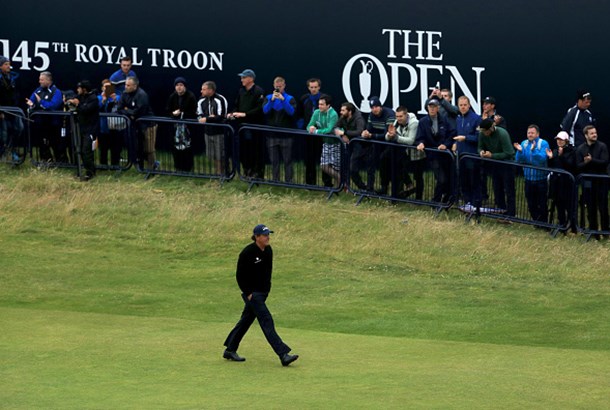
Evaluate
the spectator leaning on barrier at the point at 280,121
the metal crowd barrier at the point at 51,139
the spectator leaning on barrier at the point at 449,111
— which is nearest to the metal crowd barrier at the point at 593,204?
the spectator leaning on barrier at the point at 449,111

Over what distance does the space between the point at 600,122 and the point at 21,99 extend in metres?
11.4

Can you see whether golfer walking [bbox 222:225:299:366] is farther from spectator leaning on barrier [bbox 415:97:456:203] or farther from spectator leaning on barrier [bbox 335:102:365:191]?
spectator leaning on barrier [bbox 335:102:365:191]

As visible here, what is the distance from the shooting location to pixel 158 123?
25.3 m

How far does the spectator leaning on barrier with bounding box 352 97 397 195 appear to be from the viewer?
78.1 feet

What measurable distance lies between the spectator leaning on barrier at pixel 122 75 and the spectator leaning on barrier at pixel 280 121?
297 centimetres

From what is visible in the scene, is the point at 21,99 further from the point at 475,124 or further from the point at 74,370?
the point at 74,370

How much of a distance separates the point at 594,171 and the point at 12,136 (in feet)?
35.6

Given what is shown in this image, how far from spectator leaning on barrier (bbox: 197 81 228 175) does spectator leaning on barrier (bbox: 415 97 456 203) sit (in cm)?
371

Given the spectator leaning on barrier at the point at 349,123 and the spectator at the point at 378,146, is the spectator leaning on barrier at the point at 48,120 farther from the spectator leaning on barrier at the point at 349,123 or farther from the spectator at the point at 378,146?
the spectator at the point at 378,146

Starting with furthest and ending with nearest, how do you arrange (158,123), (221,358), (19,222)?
1. (158,123)
2. (19,222)
3. (221,358)

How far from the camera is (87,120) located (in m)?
24.9

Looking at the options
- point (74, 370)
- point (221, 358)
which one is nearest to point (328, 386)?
point (221, 358)

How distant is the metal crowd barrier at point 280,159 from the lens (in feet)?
79.7

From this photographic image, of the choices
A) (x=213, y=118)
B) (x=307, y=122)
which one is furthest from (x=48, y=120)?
(x=307, y=122)
